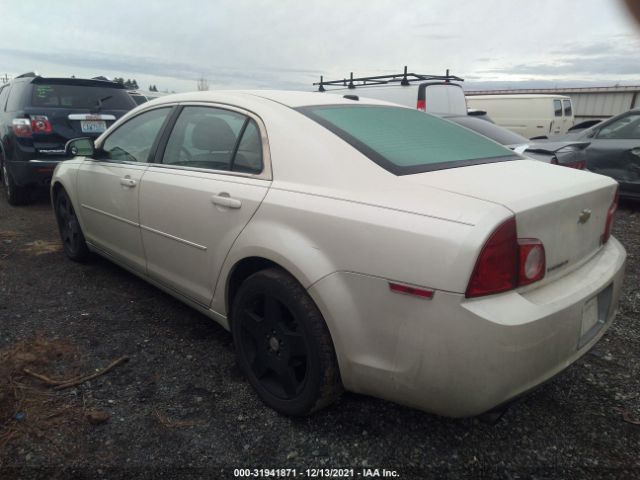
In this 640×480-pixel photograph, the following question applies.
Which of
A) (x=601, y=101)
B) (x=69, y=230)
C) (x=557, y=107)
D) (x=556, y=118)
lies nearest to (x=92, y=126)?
(x=69, y=230)

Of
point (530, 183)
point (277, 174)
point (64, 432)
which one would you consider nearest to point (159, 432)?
point (64, 432)

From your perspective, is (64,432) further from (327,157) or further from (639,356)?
(639,356)

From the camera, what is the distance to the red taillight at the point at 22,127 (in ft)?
19.0

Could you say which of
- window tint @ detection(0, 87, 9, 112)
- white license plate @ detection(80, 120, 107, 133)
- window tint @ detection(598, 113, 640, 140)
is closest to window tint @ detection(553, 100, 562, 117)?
window tint @ detection(598, 113, 640, 140)

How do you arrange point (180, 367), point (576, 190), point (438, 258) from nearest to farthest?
1. point (438, 258)
2. point (576, 190)
3. point (180, 367)

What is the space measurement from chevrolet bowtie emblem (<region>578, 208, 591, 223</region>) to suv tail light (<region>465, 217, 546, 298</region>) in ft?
1.20

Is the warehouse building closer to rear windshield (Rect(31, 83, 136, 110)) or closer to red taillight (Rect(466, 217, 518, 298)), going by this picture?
rear windshield (Rect(31, 83, 136, 110))

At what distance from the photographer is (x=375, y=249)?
1767 mm

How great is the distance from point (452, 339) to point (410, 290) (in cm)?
22

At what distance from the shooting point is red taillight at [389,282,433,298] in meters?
1.65

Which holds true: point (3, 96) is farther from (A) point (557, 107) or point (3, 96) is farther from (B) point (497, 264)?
(A) point (557, 107)

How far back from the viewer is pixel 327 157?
2.10m

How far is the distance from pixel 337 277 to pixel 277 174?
64cm

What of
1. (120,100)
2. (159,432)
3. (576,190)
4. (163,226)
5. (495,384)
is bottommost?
(159,432)
